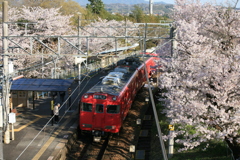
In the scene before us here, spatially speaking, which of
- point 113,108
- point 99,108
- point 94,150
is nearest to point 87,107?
point 99,108

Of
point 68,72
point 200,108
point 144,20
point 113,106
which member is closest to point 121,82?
point 113,106

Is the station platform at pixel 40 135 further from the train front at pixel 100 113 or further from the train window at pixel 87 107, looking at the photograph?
the train window at pixel 87 107

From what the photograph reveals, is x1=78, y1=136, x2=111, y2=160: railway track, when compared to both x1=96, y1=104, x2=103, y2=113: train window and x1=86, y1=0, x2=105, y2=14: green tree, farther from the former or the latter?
x1=86, y1=0, x2=105, y2=14: green tree

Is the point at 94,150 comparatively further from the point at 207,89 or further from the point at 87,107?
the point at 207,89

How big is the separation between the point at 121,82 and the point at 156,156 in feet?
14.8

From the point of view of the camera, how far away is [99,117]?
41.2 feet

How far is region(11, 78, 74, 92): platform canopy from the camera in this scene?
14945 mm

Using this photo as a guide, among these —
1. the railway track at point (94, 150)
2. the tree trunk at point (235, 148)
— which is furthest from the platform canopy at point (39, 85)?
the tree trunk at point (235, 148)

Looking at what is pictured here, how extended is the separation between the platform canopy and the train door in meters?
3.04

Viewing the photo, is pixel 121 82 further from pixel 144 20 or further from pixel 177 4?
pixel 144 20

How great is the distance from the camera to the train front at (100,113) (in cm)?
1245

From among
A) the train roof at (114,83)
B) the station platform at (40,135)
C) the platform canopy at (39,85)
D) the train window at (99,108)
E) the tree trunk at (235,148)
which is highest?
the train roof at (114,83)

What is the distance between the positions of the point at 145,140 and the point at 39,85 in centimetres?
604

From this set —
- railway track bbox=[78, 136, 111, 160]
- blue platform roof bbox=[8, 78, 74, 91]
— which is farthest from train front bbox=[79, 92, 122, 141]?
blue platform roof bbox=[8, 78, 74, 91]
